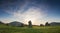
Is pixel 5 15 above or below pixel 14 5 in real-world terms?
below

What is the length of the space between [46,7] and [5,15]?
159 cm

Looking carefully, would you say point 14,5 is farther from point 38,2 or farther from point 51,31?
point 51,31

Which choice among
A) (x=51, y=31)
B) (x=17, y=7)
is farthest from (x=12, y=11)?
(x=51, y=31)

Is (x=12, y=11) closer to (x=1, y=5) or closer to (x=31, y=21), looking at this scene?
(x=1, y=5)

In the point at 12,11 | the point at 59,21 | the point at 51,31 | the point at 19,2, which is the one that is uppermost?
the point at 19,2

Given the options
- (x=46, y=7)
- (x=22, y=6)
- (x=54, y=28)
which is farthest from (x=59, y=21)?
(x=22, y=6)

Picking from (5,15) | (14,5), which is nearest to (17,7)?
(14,5)

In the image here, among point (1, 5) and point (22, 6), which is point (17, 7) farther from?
point (1, 5)

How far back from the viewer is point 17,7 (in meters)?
5.17

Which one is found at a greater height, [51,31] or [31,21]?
[31,21]

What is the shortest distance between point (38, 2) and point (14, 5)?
3.03 feet

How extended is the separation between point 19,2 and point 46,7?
1.05 metres

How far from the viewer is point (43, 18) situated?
5.18m

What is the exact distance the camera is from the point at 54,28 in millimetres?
5000
